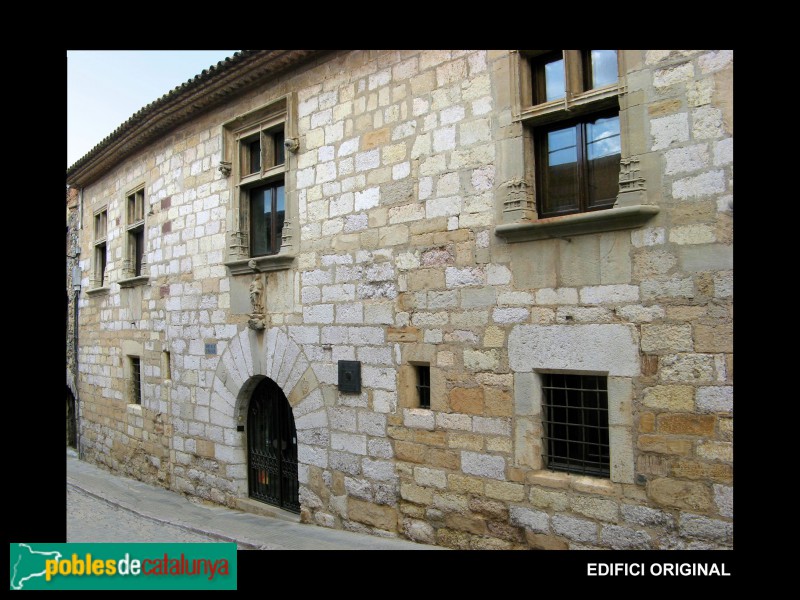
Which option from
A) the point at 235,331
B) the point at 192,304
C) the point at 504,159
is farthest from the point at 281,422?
the point at 504,159

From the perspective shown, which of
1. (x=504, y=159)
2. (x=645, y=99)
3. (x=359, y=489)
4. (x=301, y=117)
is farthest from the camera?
(x=301, y=117)

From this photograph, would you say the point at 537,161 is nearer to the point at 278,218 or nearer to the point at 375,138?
the point at 375,138

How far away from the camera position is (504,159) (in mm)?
4844

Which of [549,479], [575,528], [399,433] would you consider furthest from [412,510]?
[575,528]

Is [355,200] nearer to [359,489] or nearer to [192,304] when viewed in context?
[359,489]

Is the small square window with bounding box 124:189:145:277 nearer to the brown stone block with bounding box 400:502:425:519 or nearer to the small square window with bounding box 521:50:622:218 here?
the brown stone block with bounding box 400:502:425:519

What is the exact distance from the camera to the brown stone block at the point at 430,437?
5184mm

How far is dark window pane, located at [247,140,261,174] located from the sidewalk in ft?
14.1

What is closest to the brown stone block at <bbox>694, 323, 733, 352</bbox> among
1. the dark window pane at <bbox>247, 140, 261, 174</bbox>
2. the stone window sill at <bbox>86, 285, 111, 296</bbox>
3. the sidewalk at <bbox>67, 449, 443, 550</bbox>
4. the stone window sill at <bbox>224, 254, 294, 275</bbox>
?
the sidewalk at <bbox>67, 449, 443, 550</bbox>

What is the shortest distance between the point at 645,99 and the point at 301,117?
3.83m

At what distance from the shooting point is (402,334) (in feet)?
18.0

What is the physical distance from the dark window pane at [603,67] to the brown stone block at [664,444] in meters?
2.64

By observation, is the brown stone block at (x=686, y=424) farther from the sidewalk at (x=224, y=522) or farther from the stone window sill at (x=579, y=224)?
the sidewalk at (x=224, y=522)

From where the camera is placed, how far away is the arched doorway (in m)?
6.91
